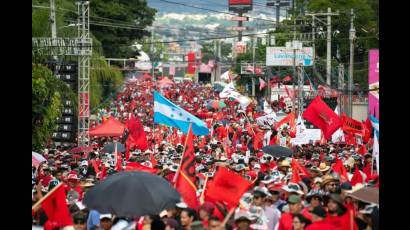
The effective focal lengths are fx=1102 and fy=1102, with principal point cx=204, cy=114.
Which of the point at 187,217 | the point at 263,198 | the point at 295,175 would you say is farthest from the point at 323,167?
Answer: the point at 187,217

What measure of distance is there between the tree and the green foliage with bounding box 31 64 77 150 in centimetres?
3539

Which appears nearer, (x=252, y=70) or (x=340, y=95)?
(x=340, y=95)

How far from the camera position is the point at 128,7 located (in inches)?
2867

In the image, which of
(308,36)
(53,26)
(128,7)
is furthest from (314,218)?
(128,7)

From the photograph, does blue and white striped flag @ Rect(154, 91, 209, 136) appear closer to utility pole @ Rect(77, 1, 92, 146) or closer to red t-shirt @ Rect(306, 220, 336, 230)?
red t-shirt @ Rect(306, 220, 336, 230)

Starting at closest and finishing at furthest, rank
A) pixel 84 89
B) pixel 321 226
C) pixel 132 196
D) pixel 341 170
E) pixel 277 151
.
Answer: pixel 321 226
pixel 132 196
pixel 341 170
pixel 277 151
pixel 84 89

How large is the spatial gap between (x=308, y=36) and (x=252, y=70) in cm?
1860

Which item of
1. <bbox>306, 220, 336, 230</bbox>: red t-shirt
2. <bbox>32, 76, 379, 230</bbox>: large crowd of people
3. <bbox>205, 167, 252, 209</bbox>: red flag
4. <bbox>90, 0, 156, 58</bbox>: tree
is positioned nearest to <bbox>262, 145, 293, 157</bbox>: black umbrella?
<bbox>32, 76, 379, 230</bbox>: large crowd of people

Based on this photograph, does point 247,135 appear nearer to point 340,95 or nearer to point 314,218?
point 340,95

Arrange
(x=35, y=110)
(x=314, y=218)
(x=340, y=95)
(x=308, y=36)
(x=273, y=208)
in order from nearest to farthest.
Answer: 1. (x=314, y=218)
2. (x=273, y=208)
3. (x=35, y=110)
4. (x=340, y=95)
5. (x=308, y=36)

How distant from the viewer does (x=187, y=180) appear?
13227 millimetres

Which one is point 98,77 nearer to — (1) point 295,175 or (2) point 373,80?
(2) point 373,80

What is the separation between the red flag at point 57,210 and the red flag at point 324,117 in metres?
14.3

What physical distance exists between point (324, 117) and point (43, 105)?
9.33 meters
